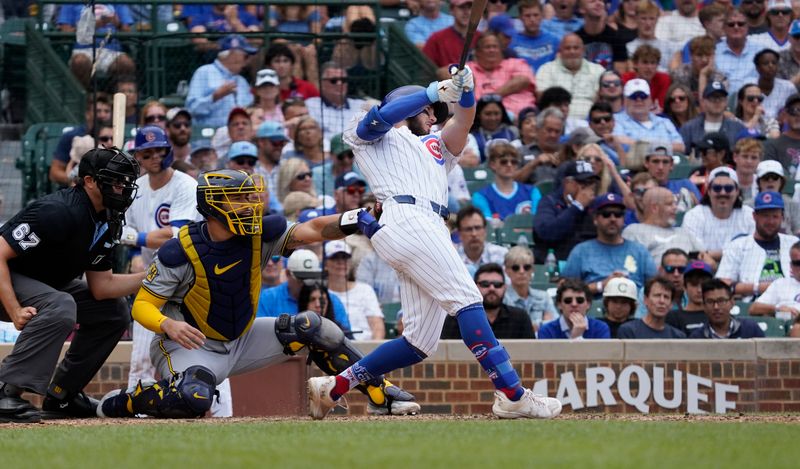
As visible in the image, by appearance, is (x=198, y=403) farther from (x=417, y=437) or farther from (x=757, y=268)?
(x=757, y=268)

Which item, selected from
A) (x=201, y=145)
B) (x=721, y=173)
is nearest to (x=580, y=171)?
(x=721, y=173)

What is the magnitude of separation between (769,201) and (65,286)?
5.65m

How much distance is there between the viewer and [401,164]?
21.3 ft

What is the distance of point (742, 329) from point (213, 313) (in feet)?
14.0

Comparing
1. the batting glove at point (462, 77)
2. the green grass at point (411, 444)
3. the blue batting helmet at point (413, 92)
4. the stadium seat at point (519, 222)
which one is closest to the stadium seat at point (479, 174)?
the stadium seat at point (519, 222)

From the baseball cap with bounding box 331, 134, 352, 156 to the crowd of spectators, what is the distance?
0.08ft

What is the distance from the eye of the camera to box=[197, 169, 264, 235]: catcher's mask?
663cm

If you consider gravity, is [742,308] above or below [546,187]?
below

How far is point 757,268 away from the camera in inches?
406

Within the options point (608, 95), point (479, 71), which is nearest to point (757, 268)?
point (608, 95)

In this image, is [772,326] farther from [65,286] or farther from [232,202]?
[65,286]

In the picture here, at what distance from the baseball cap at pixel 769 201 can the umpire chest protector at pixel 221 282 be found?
4998 millimetres

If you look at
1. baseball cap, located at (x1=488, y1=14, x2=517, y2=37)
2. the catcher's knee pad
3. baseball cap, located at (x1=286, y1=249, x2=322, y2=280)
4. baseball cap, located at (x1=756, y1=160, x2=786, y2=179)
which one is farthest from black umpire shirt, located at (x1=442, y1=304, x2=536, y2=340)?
baseball cap, located at (x1=488, y1=14, x2=517, y2=37)

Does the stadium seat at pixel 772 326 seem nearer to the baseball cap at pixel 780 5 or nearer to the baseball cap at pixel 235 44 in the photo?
the baseball cap at pixel 780 5
